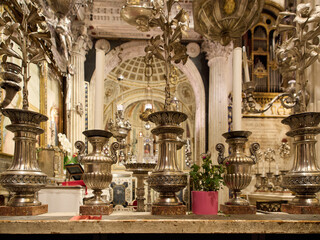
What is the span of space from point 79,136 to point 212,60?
445 cm

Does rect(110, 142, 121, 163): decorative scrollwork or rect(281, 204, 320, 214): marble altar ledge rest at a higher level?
rect(110, 142, 121, 163): decorative scrollwork

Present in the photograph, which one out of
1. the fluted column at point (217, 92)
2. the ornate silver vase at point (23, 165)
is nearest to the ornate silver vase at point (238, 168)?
the ornate silver vase at point (23, 165)

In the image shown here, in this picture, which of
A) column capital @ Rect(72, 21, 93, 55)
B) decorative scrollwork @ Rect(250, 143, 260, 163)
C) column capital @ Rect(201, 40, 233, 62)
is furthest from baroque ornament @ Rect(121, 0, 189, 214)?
column capital @ Rect(201, 40, 233, 62)

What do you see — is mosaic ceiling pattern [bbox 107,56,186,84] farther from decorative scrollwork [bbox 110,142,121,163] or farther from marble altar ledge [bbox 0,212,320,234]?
marble altar ledge [bbox 0,212,320,234]

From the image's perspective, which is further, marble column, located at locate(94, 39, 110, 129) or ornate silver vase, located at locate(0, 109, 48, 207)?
marble column, located at locate(94, 39, 110, 129)

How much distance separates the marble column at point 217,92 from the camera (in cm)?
902

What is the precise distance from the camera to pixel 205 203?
151 cm

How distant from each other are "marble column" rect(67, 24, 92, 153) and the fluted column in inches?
143

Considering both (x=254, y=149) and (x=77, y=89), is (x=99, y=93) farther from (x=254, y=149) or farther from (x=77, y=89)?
(x=77, y=89)

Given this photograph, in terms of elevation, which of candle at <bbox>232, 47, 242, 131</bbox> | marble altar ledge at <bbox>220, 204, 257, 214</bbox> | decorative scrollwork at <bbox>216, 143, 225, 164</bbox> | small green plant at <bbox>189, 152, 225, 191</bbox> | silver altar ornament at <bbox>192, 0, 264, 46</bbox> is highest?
silver altar ornament at <bbox>192, 0, 264, 46</bbox>

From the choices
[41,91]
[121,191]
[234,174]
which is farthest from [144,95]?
[234,174]

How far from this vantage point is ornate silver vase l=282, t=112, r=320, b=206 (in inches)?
56.8

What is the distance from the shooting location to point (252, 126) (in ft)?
34.1

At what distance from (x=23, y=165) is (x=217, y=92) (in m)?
8.17
